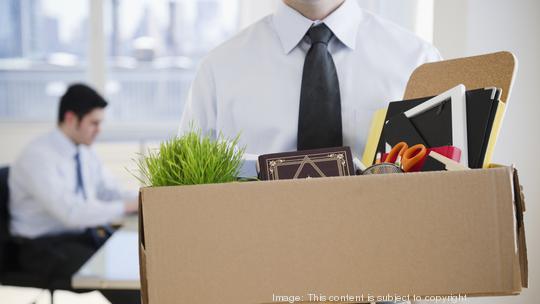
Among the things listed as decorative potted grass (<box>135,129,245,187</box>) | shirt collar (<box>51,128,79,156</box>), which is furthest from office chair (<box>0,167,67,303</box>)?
decorative potted grass (<box>135,129,245,187</box>)

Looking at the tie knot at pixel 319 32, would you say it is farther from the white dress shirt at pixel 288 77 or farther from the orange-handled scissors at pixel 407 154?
the orange-handled scissors at pixel 407 154

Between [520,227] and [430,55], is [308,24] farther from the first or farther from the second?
[520,227]

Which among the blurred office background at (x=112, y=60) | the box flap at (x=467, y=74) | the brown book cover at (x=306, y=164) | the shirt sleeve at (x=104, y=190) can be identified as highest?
the blurred office background at (x=112, y=60)

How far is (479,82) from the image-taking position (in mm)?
1039

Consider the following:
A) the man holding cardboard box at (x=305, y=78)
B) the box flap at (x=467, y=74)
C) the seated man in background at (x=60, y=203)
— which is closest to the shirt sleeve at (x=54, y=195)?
the seated man in background at (x=60, y=203)

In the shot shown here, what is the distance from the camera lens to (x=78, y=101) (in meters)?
3.59

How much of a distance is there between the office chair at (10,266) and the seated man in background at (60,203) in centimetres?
3

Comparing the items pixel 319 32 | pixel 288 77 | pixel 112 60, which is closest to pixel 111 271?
pixel 288 77

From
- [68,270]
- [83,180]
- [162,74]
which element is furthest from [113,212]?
[162,74]

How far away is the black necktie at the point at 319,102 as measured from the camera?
1.32 m

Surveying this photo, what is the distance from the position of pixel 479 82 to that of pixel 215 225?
0.51 meters

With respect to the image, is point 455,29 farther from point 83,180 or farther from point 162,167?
point 83,180

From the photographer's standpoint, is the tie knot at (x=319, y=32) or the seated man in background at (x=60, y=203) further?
the seated man in background at (x=60, y=203)

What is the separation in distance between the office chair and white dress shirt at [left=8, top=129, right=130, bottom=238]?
5.5 inches
